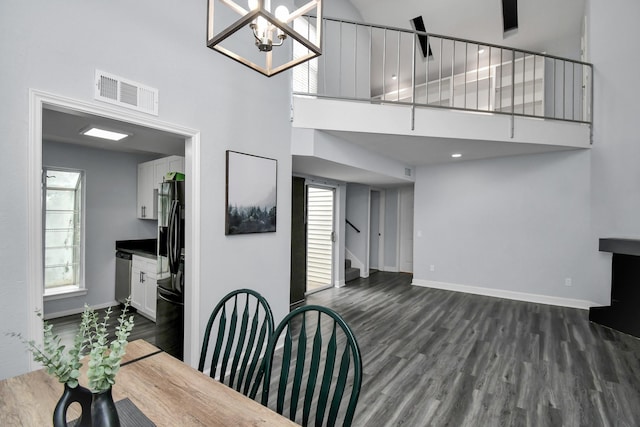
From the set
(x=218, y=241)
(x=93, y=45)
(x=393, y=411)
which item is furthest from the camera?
(x=218, y=241)

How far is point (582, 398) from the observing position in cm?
234

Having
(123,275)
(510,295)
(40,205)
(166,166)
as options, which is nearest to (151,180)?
(166,166)

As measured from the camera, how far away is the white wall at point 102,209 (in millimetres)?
4105

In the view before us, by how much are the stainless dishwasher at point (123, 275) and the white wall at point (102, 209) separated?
0.44 feet

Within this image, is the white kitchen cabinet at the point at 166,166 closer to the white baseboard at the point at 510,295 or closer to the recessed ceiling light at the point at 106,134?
the recessed ceiling light at the point at 106,134

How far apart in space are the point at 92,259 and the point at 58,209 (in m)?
0.80

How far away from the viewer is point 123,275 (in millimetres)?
4328

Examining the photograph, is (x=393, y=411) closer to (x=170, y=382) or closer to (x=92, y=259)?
(x=170, y=382)

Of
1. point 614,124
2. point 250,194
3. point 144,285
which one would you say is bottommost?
point 144,285

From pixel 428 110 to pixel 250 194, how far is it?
97.2 inches

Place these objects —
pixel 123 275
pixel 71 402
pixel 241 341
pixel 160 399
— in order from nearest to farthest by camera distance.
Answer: pixel 71 402 < pixel 160 399 < pixel 241 341 < pixel 123 275

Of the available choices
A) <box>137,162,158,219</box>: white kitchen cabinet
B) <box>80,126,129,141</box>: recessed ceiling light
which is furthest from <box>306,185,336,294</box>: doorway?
<box>80,126,129,141</box>: recessed ceiling light

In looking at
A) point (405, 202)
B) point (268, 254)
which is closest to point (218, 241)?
point (268, 254)

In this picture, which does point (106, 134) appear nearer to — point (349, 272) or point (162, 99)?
point (162, 99)
